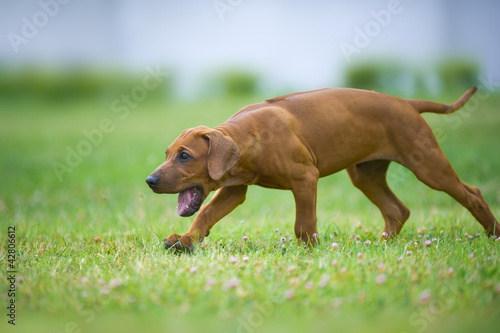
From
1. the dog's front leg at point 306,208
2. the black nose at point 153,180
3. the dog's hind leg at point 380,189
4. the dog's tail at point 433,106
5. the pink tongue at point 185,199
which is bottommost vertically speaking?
the dog's hind leg at point 380,189

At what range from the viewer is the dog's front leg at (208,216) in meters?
4.53

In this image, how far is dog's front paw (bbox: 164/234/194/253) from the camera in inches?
176

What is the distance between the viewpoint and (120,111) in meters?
17.5

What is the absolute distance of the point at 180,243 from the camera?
4.46m

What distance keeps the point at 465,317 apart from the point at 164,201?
A: 623cm

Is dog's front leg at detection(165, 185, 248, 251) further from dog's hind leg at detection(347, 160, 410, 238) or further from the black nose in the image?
dog's hind leg at detection(347, 160, 410, 238)

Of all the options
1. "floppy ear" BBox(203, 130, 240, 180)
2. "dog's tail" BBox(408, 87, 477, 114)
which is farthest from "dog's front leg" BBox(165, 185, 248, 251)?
"dog's tail" BBox(408, 87, 477, 114)

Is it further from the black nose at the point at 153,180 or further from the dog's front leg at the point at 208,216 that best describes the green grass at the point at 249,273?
the black nose at the point at 153,180

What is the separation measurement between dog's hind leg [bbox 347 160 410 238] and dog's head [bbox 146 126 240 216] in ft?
5.89

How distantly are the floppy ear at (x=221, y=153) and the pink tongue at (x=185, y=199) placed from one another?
295 millimetres

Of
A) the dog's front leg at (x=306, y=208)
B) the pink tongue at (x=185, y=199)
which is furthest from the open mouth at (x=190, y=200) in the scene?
the dog's front leg at (x=306, y=208)

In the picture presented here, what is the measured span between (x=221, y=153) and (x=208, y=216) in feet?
2.30

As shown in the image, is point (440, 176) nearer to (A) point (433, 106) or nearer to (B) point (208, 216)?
(A) point (433, 106)

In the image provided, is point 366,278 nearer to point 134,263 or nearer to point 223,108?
point 134,263
